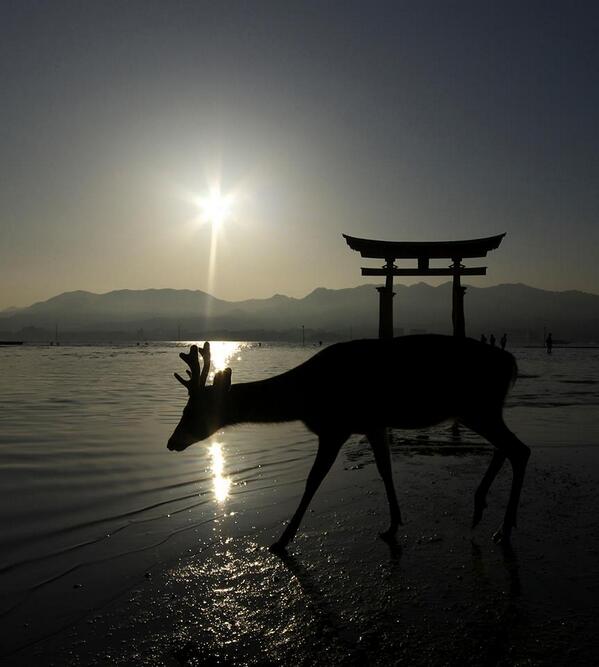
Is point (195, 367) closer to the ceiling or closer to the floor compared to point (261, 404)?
closer to the ceiling

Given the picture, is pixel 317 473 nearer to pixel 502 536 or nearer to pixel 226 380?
pixel 226 380

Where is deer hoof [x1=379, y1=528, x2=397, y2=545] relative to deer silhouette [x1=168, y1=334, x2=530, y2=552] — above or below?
below

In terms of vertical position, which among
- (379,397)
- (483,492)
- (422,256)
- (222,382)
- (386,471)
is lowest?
(483,492)

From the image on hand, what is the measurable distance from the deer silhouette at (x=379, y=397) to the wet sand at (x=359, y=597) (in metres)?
0.46

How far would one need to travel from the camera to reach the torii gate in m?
19.4

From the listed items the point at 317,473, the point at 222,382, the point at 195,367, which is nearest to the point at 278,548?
the point at 317,473

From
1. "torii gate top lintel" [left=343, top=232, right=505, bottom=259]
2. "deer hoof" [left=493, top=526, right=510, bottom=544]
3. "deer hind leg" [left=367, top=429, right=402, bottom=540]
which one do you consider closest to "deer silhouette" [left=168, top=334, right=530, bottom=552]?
"deer hind leg" [left=367, top=429, right=402, bottom=540]

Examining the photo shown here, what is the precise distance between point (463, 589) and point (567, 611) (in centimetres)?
65

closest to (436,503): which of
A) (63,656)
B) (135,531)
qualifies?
(135,531)

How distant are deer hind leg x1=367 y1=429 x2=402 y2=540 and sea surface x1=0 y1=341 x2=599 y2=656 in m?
1.08

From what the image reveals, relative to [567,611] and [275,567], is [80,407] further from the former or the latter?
[567,611]

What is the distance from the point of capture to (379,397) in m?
5.02

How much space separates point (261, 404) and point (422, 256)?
53.1 ft

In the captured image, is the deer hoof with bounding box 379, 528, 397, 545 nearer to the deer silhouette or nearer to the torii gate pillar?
the deer silhouette
